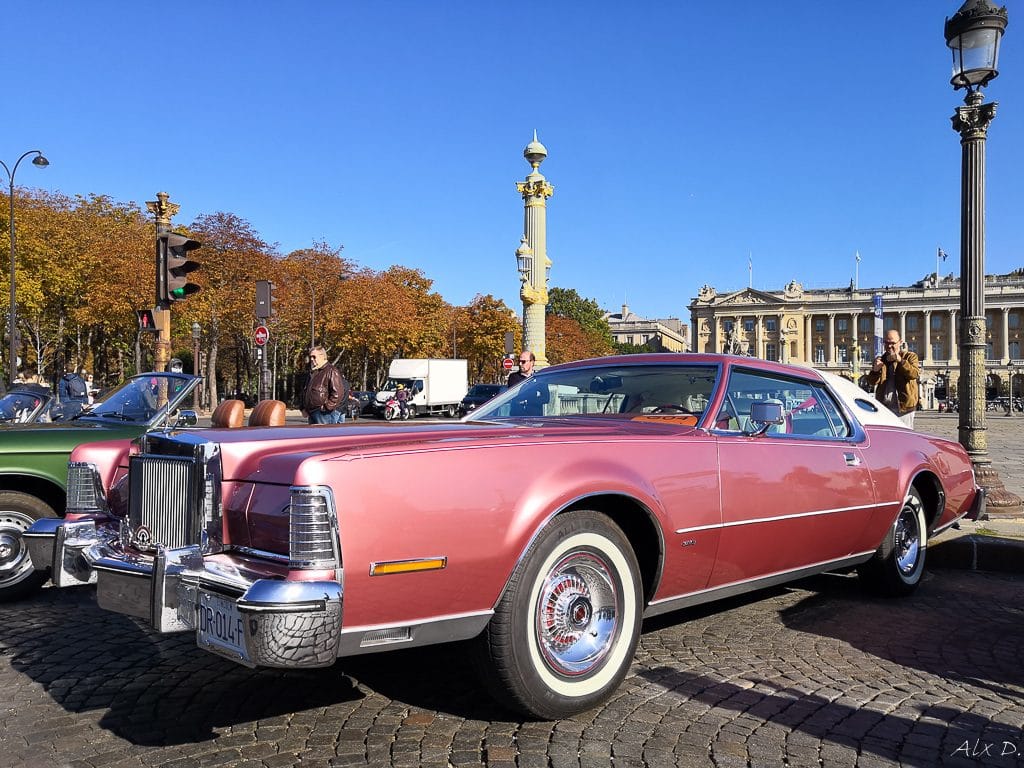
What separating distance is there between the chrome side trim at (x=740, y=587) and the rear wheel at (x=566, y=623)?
203 mm

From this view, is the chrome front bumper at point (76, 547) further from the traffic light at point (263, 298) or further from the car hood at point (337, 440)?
the traffic light at point (263, 298)

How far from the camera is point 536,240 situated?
32.2m

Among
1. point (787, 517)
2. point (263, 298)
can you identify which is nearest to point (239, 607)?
point (787, 517)

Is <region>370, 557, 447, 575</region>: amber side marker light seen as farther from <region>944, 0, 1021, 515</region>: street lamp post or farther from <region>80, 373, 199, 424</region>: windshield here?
<region>944, 0, 1021, 515</region>: street lamp post

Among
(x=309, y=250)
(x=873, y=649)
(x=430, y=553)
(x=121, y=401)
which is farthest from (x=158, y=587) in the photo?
(x=309, y=250)

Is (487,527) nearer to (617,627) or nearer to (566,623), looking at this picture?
(566,623)

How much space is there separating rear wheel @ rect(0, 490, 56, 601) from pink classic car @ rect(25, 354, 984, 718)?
170cm

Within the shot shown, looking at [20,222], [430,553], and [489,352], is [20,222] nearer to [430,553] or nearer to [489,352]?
[489,352]

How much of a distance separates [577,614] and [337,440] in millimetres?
1191

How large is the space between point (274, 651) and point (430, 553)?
1.90ft

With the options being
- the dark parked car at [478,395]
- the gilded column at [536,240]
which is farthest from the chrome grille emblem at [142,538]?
the gilded column at [536,240]

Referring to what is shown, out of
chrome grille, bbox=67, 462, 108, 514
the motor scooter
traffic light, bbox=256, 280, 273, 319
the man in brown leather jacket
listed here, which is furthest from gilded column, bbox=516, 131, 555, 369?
chrome grille, bbox=67, 462, 108, 514

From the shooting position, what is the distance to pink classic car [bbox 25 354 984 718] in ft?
8.52

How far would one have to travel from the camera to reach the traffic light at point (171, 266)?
31.3ft
